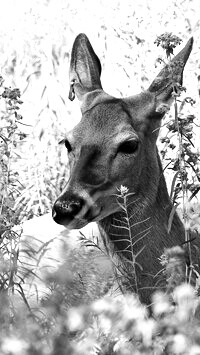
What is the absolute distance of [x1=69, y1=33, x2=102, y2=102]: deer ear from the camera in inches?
209

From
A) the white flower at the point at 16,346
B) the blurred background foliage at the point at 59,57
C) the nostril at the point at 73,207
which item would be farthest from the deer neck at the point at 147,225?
the blurred background foliage at the point at 59,57

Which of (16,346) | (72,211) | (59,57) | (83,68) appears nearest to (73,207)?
(72,211)

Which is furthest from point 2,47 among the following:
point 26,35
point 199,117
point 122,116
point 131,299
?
point 131,299

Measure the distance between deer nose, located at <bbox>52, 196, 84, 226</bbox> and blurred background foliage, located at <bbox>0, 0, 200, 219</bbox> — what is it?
13.3 ft

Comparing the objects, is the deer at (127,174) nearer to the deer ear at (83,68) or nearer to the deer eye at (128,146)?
the deer eye at (128,146)

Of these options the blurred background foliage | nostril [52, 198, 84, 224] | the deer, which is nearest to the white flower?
nostril [52, 198, 84, 224]

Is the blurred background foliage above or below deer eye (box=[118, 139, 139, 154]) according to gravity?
above

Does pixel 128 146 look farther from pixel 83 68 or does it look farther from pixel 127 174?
pixel 83 68

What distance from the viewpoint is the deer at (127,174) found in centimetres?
436

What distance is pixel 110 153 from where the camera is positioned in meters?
4.54

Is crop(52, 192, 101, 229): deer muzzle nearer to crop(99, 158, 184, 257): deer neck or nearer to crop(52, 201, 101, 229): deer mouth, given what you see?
crop(52, 201, 101, 229): deer mouth

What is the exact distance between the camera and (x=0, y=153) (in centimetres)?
460

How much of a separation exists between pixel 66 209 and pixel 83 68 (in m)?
1.53

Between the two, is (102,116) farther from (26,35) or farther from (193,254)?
(26,35)
